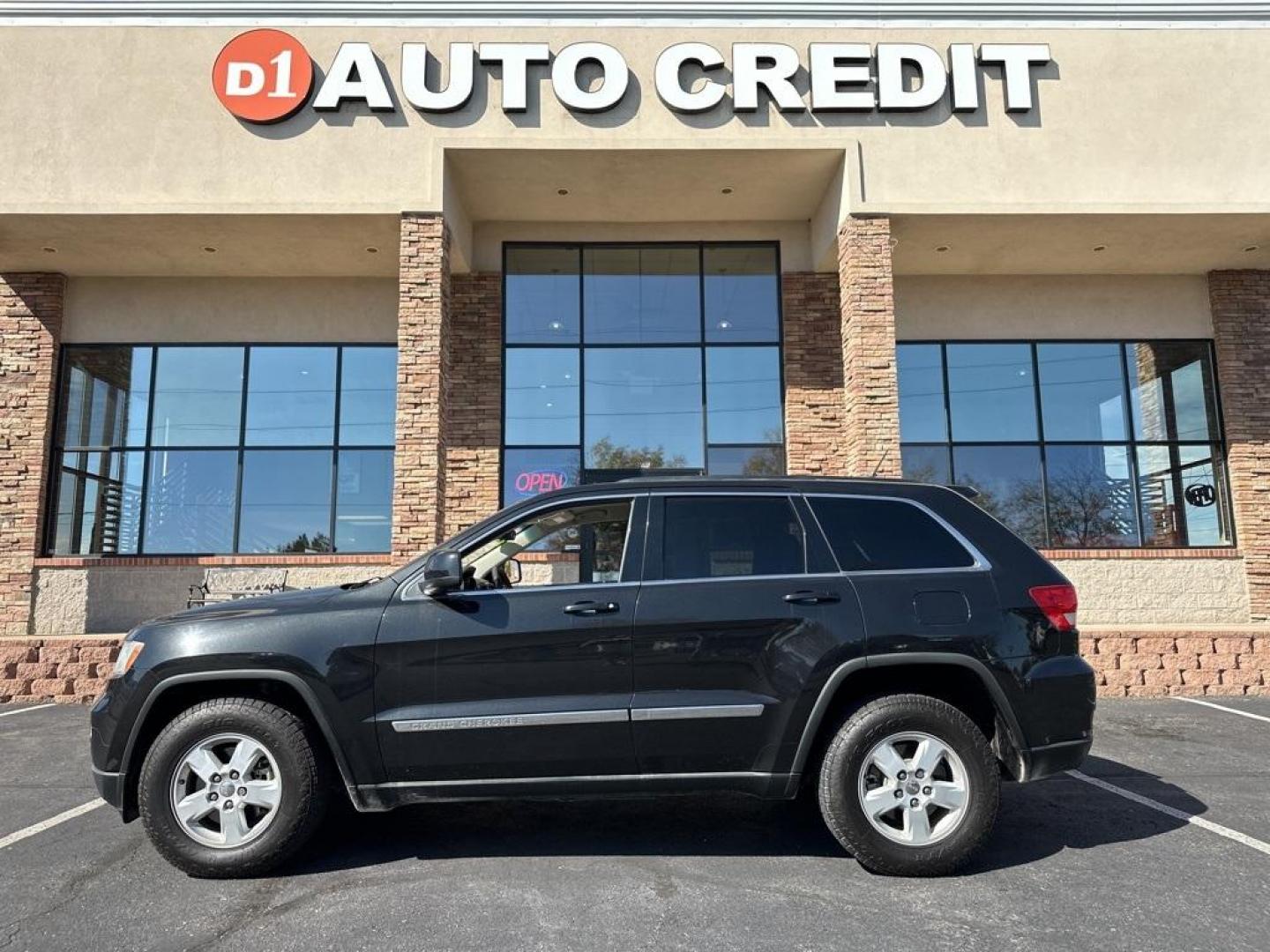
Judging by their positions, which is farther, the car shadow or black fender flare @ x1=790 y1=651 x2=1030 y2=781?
the car shadow

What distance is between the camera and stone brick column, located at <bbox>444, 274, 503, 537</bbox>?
11750 mm

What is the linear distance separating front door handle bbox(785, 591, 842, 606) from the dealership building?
486 cm

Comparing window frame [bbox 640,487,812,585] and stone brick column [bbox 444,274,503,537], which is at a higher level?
stone brick column [bbox 444,274,503,537]

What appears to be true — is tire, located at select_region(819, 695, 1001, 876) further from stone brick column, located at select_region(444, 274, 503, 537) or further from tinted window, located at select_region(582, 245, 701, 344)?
tinted window, located at select_region(582, 245, 701, 344)

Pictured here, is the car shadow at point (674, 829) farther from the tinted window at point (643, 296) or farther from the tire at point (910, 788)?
the tinted window at point (643, 296)

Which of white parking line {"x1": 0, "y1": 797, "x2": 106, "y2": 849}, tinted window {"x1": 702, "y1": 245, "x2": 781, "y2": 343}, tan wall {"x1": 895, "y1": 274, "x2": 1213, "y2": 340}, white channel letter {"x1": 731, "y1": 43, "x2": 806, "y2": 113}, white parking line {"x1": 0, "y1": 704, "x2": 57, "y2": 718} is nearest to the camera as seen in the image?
white parking line {"x1": 0, "y1": 797, "x2": 106, "y2": 849}

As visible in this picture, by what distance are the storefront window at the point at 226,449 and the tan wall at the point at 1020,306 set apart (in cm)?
855

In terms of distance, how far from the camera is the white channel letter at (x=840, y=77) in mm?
10398

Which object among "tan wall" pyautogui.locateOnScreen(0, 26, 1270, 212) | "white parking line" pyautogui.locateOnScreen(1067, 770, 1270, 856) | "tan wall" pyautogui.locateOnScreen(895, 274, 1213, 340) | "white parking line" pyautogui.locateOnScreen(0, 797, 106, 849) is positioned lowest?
"white parking line" pyautogui.locateOnScreen(1067, 770, 1270, 856)

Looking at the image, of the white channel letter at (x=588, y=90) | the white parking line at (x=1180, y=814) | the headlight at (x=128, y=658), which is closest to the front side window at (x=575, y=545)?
the headlight at (x=128, y=658)

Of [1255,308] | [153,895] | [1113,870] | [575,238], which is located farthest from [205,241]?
[1255,308]

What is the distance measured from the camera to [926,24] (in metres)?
10.7

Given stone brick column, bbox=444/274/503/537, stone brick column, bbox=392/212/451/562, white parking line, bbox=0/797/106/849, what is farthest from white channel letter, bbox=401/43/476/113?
white parking line, bbox=0/797/106/849

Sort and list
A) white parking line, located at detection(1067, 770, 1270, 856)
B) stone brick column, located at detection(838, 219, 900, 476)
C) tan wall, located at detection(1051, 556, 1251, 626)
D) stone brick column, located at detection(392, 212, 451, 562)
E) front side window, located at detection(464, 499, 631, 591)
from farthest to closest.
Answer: tan wall, located at detection(1051, 556, 1251, 626), stone brick column, located at detection(838, 219, 900, 476), stone brick column, located at detection(392, 212, 451, 562), white parking line, located at detection(1067, 770, 1270, 856), front side window, located at detection(464, 499, 631, 591)
